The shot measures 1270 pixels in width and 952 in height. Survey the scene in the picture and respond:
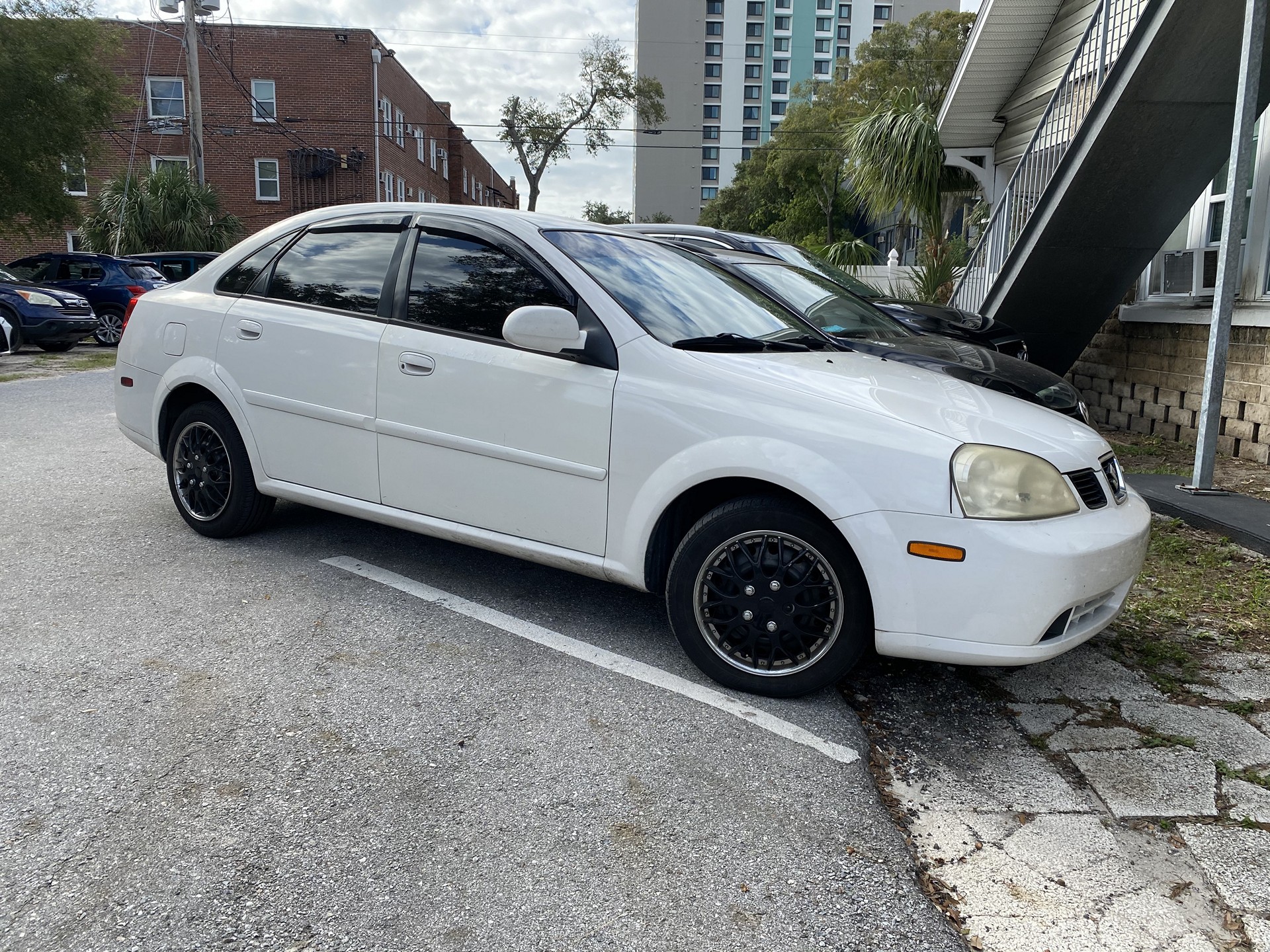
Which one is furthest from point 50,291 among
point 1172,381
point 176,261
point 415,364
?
point 1172,381

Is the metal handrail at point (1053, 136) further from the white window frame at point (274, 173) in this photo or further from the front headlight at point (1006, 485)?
the white window frame at point (274, 173)

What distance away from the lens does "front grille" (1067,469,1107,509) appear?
3.36 metres

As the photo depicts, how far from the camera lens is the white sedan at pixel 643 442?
318cm

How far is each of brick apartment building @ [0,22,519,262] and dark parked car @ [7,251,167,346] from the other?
17.4 m

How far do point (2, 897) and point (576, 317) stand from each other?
2.56m

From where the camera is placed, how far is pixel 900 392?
360 cm

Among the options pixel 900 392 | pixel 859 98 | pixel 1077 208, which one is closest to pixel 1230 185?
pixel 1077 208

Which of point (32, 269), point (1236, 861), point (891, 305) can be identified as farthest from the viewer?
point (32, 269)

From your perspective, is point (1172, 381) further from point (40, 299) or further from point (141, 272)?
point (141, 272)

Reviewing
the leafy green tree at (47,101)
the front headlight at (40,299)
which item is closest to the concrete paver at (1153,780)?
the front headlight at (40,299)

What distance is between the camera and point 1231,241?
630cm

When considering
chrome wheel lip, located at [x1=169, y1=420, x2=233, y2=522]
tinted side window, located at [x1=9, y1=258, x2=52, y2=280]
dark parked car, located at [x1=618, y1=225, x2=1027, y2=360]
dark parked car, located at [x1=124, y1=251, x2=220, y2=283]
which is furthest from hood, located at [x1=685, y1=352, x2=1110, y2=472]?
dark parked car, located at [x1=124, y1=251, x2=220, y2=283]

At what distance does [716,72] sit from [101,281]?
302 ft

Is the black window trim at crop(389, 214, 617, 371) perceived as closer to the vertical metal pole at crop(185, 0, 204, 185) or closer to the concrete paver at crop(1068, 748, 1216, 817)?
the concrete paver at crop(1068, 748, 1216, 817)
